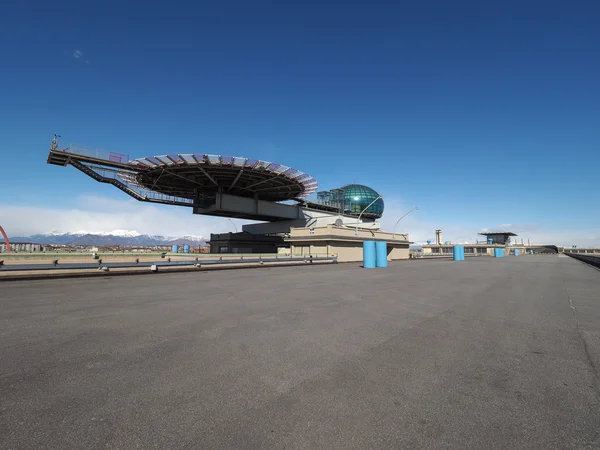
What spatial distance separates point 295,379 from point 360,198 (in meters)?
84.1

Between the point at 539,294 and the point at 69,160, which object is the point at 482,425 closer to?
the point at 539,294

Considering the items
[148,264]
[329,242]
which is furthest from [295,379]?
[329,242]

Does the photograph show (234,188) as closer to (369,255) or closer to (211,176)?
(211,176)

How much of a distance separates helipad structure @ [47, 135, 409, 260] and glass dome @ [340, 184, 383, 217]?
18752 millimetres

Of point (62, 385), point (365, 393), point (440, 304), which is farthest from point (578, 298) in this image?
point (62, 385)

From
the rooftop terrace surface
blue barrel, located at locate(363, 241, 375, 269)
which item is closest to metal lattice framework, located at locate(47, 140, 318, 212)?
blue barrel, located at locate(363, 241, 375, 269)

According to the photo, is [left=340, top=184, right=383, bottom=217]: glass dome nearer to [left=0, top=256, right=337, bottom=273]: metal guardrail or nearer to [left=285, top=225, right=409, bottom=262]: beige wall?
[left=285, top=225, right=409, bottom=262]: beige wall

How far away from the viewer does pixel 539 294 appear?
477 inches

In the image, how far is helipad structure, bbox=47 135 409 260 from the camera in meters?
35.7

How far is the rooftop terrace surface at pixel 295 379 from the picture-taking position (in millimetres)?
2656

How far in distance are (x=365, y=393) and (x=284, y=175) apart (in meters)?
38.5

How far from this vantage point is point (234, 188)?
48.1 metres

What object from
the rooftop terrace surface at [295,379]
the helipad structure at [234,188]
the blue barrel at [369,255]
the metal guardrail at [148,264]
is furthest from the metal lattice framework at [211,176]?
the rooftop terrace surface at [295,379]

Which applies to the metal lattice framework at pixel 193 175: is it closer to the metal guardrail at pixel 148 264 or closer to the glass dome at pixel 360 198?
the metal guardrail at pixel 148 264
